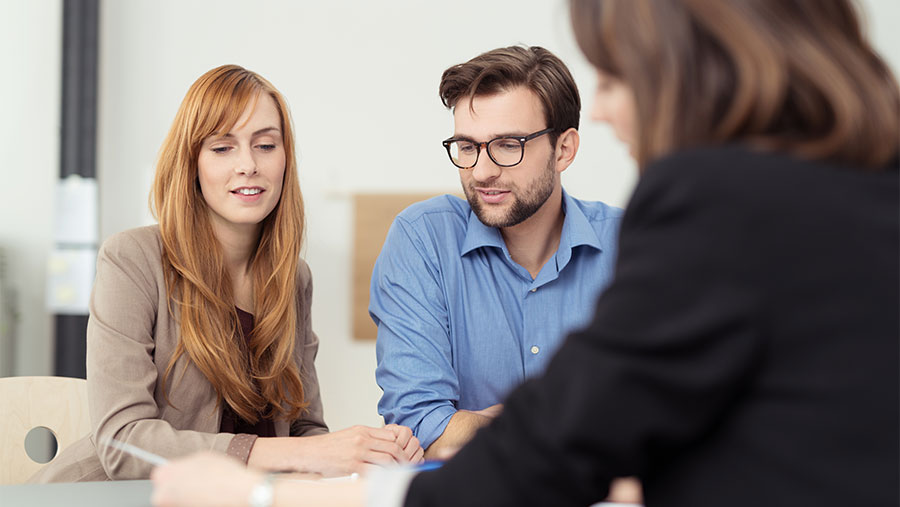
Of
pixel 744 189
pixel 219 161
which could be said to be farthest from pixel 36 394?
pixel 744 189

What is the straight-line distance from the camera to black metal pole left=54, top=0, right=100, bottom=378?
11.0 ft

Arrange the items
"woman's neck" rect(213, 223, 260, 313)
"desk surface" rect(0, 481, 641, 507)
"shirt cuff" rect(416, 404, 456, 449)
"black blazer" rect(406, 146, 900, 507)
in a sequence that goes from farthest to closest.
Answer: "woman's neck" rect(213, 223, 260, 313) → "shirt cuff" rect(416, 404, 456, 449) → "desk surface" rect(0, 481, 641, 507) → "black blazer" rect(406, 146, 900, 507)

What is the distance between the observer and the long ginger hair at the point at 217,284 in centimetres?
173

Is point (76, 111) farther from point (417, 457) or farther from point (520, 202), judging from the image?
point (417, 457)

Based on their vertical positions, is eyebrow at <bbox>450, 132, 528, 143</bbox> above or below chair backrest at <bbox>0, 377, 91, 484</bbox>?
above

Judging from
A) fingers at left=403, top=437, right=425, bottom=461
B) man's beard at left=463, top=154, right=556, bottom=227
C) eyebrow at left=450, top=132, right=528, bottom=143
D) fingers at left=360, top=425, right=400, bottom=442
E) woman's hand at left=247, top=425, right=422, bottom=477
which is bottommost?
fingers at left=403, top=437, right=425, bottom=461

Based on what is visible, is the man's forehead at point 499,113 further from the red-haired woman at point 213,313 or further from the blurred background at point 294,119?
the blurred background at point 294,119

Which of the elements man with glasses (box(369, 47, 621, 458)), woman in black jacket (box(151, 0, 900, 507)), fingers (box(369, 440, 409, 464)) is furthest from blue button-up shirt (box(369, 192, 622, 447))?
woman in black jacket (box(151, 0, 900, 507))

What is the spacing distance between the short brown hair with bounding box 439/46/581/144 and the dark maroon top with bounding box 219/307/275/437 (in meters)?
0.75

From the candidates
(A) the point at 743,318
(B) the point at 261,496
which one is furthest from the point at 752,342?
(B) the point at 261,496

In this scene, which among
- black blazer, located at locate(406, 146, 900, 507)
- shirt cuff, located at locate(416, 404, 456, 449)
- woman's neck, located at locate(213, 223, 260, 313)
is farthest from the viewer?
woman's neck, located at locate(213, 223, 260, 313)

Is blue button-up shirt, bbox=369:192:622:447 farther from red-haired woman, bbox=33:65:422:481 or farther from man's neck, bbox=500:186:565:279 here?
red-haired woman, bbox=33:65:422:481

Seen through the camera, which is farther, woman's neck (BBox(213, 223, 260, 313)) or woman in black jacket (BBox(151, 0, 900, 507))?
woman's neck (BBox(213, 223, 260, 313))

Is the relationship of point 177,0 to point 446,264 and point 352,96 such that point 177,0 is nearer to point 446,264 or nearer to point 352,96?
point 352,96
